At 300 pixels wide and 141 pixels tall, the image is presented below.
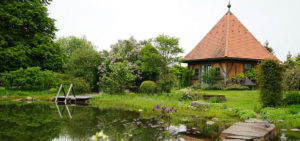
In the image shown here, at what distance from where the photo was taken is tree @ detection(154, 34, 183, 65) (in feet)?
72.5

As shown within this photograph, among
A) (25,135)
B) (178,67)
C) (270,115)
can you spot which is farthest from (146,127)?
(178,67)

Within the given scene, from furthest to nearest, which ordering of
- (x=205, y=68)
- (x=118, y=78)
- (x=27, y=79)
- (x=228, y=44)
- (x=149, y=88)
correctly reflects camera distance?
1. (x=205, y=68)
2. (x=228, y=44)
3. (x=27, y=79)
4. (x=118, y=78)
5. (x=149, y=88)

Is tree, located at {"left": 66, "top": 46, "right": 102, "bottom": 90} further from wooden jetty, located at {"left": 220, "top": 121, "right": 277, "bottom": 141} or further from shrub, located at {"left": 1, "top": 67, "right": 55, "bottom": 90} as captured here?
wooden jetty, located at {"left": 220, "top": 121, "right": 277, "bottom": 141}

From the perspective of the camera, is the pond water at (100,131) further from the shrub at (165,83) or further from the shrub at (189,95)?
the shrub at (165,83)

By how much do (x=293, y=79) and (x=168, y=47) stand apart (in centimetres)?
1311

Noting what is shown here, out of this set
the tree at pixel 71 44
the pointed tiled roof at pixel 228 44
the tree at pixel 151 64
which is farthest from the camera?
the tree at pixel 71 44

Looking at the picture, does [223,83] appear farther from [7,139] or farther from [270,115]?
[7,139]

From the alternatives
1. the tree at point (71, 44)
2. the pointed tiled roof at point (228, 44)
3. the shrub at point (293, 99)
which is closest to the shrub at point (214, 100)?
the shrub at point (293, 99)

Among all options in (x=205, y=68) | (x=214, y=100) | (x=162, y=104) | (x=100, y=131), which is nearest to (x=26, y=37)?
(x=162, y=104)

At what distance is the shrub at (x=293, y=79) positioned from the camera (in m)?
10.5

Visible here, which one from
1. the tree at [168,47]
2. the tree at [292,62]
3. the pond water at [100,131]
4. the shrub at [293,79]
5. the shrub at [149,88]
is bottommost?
the pond water at [100,131]

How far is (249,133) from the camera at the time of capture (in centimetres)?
595

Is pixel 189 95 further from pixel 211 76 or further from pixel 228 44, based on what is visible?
pixel 228 44

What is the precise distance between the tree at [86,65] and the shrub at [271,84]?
47.4 ft
